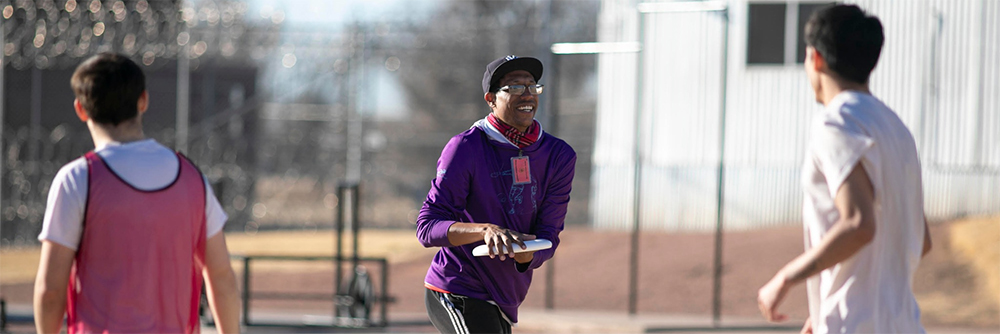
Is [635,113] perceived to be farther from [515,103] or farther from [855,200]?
[855,200]

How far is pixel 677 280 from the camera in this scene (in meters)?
14.0

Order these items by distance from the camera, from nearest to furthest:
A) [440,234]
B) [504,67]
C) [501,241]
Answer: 1. [501,241]
2. [440,234]
3. [504,67]

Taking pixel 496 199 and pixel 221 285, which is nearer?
pixel 221 285

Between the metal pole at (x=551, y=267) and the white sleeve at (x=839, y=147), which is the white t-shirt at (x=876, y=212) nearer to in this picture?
the white sleeve at (x=839, y=147)

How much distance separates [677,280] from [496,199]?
34.0 ft

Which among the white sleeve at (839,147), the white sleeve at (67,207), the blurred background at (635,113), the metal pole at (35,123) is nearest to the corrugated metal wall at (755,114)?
the blurred background at (635,113)

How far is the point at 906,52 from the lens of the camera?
16641 millimetres

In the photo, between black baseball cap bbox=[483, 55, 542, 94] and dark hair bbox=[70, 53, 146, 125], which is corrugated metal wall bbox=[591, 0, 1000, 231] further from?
dark hair bbox=[70, 53, 146, 125]

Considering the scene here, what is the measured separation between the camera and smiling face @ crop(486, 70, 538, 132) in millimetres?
4008

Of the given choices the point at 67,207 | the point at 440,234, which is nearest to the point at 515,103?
the point at 440,234

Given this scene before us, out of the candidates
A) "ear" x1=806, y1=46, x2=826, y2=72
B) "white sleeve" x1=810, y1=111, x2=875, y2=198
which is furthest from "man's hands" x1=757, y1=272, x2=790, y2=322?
"ear" x1=806, y1=46, x2=826, y2=72

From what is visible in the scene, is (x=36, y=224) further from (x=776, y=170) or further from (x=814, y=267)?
(x=814, y=267)

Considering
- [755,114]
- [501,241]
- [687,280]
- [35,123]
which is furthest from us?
[755,114]

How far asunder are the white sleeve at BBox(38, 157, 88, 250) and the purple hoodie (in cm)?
122
